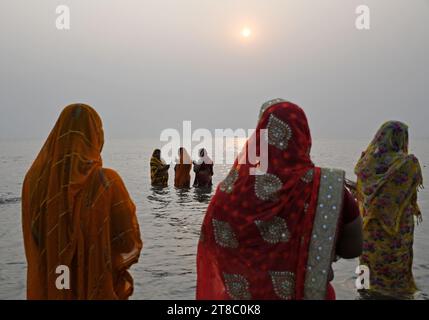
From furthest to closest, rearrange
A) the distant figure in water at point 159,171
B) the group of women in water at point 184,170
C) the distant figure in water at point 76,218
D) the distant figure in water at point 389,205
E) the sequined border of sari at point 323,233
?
1. the distant figure in water at point 159,171
2. the group of women in water at point 184,170
3. the distant figure in water at point 389,205
4. the distant figure in water at point 76,218
5. the sequined border of sari at point 323,233

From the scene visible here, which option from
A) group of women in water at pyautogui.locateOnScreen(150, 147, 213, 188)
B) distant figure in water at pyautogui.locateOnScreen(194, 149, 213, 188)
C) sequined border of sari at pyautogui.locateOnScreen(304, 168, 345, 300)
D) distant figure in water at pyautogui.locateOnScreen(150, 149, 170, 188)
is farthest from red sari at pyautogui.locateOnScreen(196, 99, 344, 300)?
distant figure in water at pyautogui.locateOnScreen(150, 149, 170, 188)

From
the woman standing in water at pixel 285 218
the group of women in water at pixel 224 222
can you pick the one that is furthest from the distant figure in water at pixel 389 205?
the woman standing in water at pixel 285 218

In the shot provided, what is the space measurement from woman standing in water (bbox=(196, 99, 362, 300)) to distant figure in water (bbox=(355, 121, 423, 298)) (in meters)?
3.02

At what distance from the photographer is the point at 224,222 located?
267 cm

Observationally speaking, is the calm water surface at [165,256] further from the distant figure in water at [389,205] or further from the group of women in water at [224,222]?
the group of women in water at [224,222]

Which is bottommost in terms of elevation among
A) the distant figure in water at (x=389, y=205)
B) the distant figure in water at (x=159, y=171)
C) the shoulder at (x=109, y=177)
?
the distant figure in water at (x=159, y=171)

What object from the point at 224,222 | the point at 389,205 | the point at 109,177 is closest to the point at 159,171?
the point at 389,205

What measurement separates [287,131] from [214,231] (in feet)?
2.19

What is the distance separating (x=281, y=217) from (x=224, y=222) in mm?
316

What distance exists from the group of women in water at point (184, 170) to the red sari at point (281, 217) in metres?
16.2

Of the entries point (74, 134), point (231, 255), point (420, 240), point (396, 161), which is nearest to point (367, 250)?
point (396, 161)

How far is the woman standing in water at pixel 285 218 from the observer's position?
2.52 metres

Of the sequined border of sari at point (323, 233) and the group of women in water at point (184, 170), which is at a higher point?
the sequined border of sari at point (323, 233)
